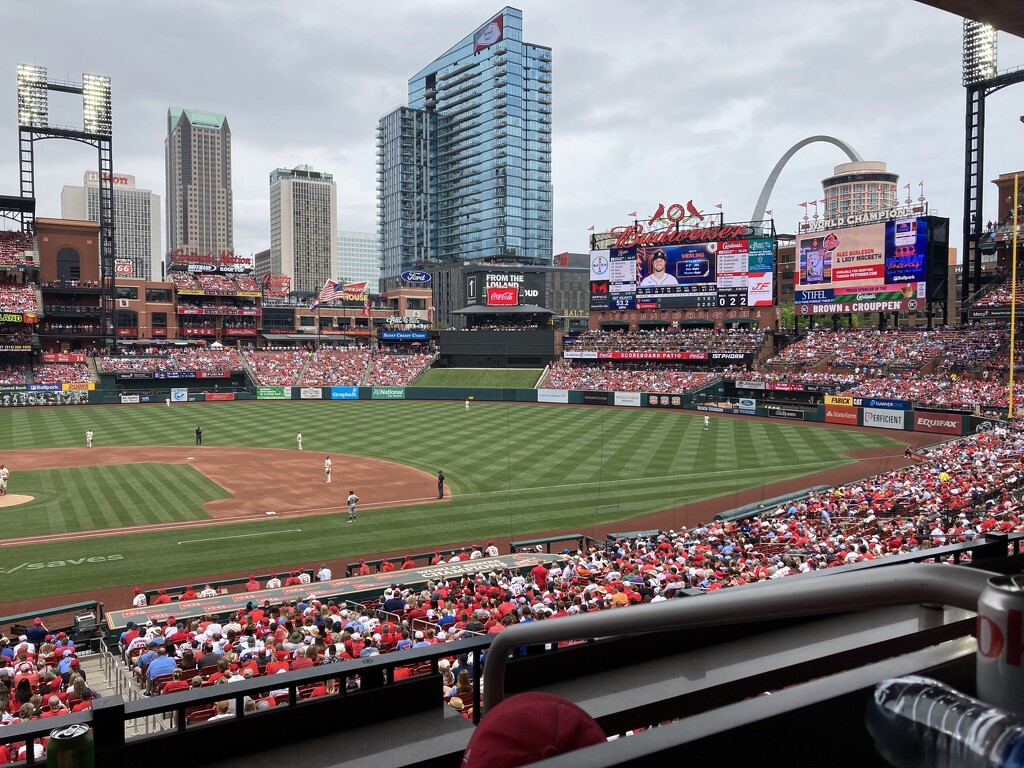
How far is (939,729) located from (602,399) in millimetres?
63826

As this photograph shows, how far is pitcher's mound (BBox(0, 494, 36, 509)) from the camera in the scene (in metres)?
29.0

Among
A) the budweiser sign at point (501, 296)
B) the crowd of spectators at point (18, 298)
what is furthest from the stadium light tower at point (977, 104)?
the crowd of spectators at point (18, 298)

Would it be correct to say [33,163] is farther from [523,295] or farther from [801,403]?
[801,403]

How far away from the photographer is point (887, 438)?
45.0m

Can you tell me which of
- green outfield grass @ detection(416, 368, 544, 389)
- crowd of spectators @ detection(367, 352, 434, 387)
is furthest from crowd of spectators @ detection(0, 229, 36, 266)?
green outfield grass @ detection(416, 368, 544, 389)

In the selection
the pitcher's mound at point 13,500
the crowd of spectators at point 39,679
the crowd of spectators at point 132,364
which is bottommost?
the pitcher's mound at point 13,500

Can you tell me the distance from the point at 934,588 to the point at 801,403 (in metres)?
57.9

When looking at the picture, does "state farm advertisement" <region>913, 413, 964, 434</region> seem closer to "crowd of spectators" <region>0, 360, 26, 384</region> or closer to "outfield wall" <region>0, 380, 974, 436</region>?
"outfield wall" <region>0, 380, 974, 436</region>

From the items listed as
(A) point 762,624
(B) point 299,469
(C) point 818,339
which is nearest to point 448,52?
(C) point 818,339

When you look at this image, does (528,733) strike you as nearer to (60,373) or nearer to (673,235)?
(673,235)

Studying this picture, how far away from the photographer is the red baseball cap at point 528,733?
5.24 feet

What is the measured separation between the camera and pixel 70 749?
220 cm

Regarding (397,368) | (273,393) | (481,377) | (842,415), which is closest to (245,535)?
(842,415)

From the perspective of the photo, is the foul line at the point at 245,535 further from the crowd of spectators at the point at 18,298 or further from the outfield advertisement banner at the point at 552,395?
the crowd of spectators at the point at 18,298
